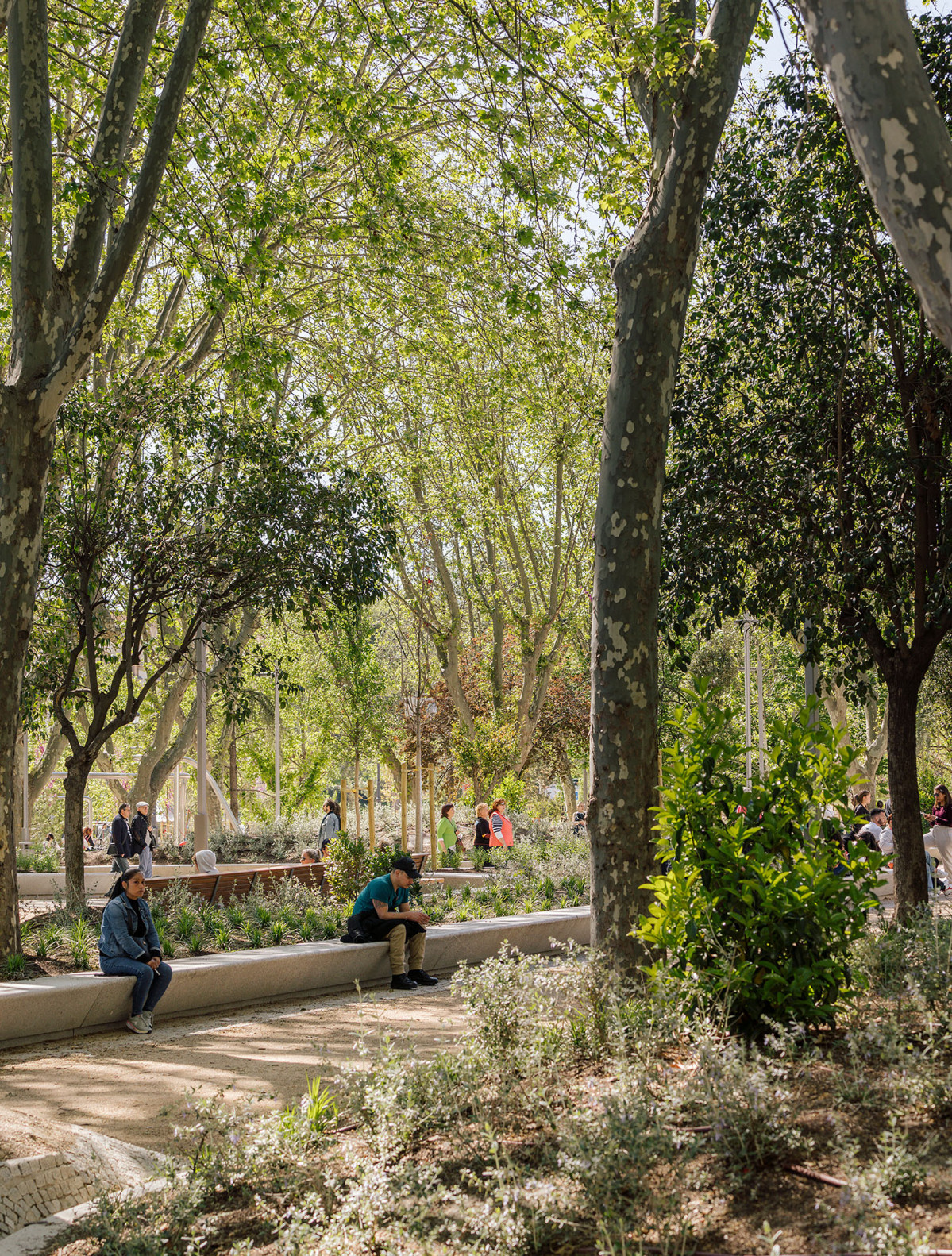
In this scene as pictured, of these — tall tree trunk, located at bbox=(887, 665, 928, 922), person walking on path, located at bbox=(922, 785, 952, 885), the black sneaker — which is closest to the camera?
tall tree trunk, located at bbox=(887, 665, 928, 922)

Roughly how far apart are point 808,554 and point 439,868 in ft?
39.5

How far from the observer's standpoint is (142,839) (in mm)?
17688

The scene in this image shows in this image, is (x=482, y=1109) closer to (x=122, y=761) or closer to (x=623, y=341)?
(x=623, y=341)

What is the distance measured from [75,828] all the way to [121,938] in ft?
14.3

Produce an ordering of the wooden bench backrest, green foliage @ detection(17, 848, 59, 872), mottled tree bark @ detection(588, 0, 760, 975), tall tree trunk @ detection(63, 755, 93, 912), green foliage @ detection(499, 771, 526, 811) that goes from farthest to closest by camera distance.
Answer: green foliage @ detection(499, 771, 526, 811)
green foliage @ detection(17, 848, 59, 872)
the wooden bench backrest
tall tree trunk @ detection(63, 755, 93, 912)
mottled tree bark @ detection(588, 0, 760, 975)

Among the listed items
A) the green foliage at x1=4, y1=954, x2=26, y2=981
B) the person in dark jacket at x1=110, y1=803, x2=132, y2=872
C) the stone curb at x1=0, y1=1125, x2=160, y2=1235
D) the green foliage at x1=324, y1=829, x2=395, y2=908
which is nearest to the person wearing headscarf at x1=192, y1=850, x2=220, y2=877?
the green foliage at x1=324, y1=829, x2=395, y2=908

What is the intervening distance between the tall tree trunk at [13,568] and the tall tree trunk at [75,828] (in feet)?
9.36

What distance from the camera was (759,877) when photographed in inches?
188

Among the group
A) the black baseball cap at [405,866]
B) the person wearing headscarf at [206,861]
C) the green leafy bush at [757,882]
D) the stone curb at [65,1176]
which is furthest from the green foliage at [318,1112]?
the person wearing headscarf at [206,861]

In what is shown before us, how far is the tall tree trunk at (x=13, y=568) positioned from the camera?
8.85 metres

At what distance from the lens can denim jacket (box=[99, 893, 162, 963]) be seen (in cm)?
839

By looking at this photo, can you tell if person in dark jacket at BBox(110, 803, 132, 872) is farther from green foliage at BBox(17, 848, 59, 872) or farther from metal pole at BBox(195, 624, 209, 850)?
green foliage at BBox(17, 848, 59, 872)

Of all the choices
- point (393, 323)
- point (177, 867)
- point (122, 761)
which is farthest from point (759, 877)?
point (122, 761)

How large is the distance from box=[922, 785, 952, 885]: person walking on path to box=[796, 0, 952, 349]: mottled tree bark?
14118 millimetres
